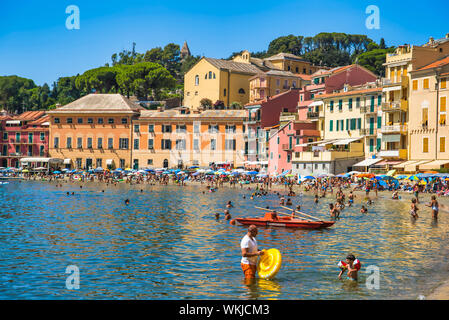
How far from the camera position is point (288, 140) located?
7962 cm

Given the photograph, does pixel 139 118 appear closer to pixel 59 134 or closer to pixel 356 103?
pixel 59 134

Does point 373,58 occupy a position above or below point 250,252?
above

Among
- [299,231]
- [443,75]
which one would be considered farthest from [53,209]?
[443,75]

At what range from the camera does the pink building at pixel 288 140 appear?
78.8 m

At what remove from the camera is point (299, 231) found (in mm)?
31047

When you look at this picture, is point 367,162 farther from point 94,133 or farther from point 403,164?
point 94,133

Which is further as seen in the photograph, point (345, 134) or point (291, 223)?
point (345, 134)

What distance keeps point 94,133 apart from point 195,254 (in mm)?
79954

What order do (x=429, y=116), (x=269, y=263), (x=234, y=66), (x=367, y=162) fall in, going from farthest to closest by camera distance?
(x=234, y=66) < (x=367, y=162) < (x=429, y=116) < (x=269, y=263)

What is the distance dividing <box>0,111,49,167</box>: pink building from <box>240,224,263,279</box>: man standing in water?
94705 millimetres

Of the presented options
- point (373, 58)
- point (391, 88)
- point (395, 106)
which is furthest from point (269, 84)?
point (395, 106)

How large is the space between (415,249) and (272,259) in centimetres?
1016

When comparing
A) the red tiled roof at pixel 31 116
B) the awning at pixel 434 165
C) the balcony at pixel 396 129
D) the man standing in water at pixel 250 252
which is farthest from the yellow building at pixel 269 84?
the man standing in water at pixel 250 252

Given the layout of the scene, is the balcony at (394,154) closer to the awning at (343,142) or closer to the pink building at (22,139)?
the awning at (343,142)
